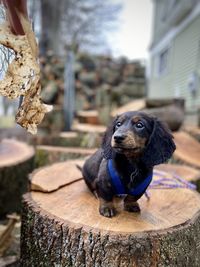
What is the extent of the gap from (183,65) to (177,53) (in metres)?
0.96

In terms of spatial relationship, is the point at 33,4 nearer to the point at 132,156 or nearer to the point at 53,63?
the point at 53,63

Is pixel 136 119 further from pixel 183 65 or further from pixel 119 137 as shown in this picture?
pixel 183 65

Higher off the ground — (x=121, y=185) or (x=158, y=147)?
(x=158, y=147)

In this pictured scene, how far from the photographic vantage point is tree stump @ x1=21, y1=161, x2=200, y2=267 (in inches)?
63.7

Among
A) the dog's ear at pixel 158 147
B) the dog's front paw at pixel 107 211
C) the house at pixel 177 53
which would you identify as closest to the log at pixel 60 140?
the dog's front paw at pixel 107 211

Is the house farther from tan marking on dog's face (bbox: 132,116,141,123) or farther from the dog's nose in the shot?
the dog's nose

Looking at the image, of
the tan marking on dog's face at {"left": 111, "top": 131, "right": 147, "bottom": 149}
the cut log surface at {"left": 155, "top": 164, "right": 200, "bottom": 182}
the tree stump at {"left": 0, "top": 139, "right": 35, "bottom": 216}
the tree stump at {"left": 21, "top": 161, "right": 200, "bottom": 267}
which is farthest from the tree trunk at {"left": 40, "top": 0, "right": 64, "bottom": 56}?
the tan marking on dog's face at {"left": 111, "top": 131, "right": 147, "bottom": 149}

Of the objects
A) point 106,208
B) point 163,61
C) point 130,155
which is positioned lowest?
point 106,208

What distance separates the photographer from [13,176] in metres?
3.16

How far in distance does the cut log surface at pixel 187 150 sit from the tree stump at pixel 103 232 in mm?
1467

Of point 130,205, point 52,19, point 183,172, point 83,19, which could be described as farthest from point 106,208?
point 83,19

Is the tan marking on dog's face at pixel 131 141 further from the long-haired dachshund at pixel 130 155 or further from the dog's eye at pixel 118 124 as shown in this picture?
the dog's eye at pixel 118 124

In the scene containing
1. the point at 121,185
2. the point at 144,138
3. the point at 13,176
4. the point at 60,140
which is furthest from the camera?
the point at 60,140

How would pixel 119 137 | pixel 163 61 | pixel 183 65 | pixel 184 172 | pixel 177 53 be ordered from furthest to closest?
pixel 163 61 → pixel 177 53 → pixel 183 65 → pixel 184 172 → pixel 119 137
